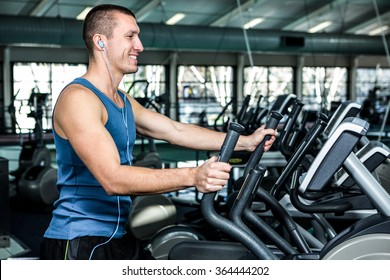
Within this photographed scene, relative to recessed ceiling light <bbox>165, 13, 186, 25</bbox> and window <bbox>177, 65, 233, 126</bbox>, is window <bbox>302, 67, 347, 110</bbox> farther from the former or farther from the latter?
recessed ceiling light <bbox>165, 13, 186, 25</bbox>

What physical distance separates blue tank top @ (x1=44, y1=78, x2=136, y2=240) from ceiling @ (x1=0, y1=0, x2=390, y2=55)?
8720mm

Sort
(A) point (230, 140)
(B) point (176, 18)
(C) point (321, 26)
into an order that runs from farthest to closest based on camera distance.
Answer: (C) point (321, 26), (B) point (176, 18), (A) point (230, 140)

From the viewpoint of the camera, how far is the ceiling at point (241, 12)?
35.5 feet

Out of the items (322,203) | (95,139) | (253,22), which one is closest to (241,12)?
(253,22)

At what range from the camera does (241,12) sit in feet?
33.4

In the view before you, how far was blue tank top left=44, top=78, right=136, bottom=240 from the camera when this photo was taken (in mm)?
1623

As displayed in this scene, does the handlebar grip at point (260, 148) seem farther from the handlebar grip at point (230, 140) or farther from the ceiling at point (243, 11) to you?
the ceiling at point (243, 11)

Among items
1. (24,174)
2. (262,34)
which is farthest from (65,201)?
(262,34)

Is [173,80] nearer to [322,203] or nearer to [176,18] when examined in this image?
[176,18]

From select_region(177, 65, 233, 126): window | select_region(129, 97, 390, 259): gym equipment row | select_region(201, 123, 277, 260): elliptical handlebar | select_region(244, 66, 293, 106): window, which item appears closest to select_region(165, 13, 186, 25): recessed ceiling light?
select_region(177, 65, 233, 126): window

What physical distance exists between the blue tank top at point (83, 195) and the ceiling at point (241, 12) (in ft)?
28.6

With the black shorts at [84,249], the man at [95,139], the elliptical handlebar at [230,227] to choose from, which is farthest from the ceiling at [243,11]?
the elliptical handlebar at [230,227]

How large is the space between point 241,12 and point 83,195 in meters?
8.91
